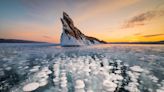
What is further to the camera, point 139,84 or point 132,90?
point 139,84

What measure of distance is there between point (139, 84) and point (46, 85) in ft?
6.85

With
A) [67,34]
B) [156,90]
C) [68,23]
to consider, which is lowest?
[156,90]

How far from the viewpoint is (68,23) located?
2481 cm

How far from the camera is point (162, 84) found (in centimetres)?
226

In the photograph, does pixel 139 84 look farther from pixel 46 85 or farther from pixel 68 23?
pixel 68 23

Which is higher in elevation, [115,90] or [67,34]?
[67,34]

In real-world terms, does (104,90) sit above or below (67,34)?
below

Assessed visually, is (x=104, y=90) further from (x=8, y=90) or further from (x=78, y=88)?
(x=8, y=90)

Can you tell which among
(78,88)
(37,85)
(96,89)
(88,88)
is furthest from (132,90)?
(37,85)

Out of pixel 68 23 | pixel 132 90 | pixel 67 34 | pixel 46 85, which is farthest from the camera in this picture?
pixel 68 23

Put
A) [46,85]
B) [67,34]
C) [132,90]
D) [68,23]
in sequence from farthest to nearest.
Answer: [68,23], [67,34], [46,85], [132,90]

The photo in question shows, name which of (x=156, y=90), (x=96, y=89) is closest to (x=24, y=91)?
(x=96, y=89)

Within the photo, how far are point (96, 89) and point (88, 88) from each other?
164 millimetres

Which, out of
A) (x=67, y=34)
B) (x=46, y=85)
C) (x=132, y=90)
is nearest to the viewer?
(x=132, y=90)
